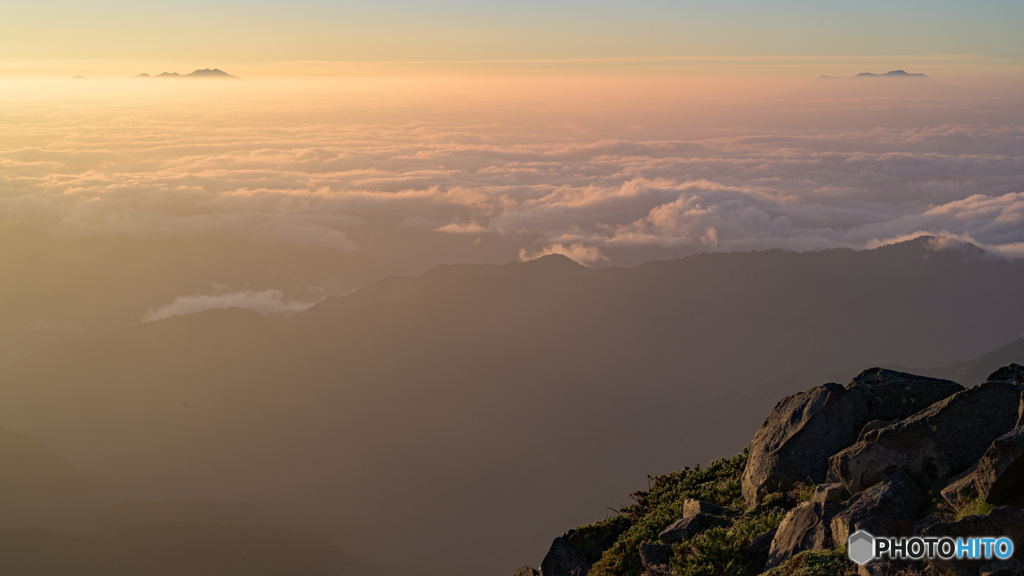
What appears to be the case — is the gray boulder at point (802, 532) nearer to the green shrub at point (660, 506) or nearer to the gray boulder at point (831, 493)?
the gray boulder at point (831, 493)

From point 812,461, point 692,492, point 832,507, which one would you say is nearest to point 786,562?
point 832,507

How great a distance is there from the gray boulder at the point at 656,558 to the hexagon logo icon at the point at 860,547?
4420 millimetres

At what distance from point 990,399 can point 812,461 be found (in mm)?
4014

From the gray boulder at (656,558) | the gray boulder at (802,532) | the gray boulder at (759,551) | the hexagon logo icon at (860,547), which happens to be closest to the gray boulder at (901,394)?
the gray boulder at (802,532)

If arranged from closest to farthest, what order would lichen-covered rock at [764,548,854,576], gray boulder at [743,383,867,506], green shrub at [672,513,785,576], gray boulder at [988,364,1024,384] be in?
lichen-covered rock at [764,548,854,576], green shrub at [672,513,785,576], gray boulder at [988,364,1024,384], gray boulder at [743,383,867,506]

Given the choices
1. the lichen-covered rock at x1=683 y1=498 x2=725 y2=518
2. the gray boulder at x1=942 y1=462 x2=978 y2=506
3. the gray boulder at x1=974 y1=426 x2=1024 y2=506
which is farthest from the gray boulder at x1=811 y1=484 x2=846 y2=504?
the lichen-covered rock at x1=683 y1=498 x2=725 y2=518

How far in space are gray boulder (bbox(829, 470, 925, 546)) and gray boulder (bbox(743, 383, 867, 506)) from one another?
108 inches

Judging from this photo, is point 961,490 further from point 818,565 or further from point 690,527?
point 690,527

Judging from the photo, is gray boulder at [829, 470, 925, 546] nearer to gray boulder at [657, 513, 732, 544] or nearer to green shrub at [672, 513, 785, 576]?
green shrub at [672, 513, 785, 576]

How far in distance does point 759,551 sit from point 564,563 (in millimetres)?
6375

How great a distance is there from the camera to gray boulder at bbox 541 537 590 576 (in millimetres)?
18531

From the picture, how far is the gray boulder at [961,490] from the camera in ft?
39.9

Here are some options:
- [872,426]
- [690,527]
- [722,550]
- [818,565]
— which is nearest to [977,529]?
[818,565]

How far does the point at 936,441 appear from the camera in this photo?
14141 mm
